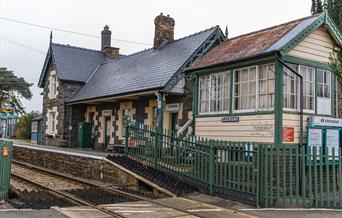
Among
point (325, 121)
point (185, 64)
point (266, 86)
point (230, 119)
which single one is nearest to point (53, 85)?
point (185, 64)

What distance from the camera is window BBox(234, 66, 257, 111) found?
12.5 metres

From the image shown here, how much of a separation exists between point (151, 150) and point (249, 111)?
349 cm

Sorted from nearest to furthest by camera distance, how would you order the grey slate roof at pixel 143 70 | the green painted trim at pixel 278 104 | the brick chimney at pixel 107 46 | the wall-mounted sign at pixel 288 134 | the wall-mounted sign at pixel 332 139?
the green painted trim at pixel 278 104, the wall-mounted sign at pixel 288 134, the wall-mounted sign at pixel 332 139, the grey slate roof at pixel 143 70, the brick chimney at pixel 107 46

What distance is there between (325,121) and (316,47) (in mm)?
2367

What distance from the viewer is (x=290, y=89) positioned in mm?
12078

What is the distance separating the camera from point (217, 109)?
45.2 feet

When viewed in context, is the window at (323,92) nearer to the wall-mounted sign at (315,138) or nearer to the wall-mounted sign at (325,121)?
the wall-mounted sign at (325,121)

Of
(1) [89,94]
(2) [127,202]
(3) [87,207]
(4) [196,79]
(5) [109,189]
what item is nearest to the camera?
(3) [87,207]

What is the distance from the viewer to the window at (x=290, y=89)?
11.9 metres

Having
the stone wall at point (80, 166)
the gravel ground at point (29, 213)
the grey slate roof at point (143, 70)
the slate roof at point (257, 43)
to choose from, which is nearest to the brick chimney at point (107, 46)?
the grey slate roof at point (143, 70)

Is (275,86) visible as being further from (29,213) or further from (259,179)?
(29,213)

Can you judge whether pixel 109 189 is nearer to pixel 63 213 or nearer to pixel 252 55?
pixel 63 213

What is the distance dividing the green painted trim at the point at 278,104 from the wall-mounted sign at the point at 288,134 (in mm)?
226

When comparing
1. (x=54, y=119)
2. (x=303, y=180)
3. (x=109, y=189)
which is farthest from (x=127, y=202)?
(x=54, y=119)
